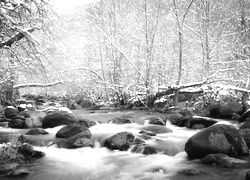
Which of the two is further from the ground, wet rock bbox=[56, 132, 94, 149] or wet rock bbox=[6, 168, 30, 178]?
wet rock bbox=[56, 132, 94, 149]

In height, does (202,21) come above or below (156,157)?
above

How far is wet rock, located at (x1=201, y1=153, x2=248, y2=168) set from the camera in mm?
5398

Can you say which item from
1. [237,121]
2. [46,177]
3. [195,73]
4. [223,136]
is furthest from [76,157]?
[195,73]

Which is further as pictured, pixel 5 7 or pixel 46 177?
pixel 46 177

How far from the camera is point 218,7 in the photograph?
15.7m

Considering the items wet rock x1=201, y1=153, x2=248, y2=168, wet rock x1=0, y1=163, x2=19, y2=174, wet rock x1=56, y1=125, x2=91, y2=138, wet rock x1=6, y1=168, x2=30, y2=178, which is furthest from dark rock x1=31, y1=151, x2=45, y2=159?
wet rock x1=201, y1=153, x2=248, y2=168

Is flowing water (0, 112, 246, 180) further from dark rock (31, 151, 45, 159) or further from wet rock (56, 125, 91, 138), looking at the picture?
wet rock (56, 125, 91, 138)

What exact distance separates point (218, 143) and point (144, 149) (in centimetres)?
170

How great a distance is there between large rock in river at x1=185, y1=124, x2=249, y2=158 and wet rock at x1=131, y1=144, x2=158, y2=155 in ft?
2.92

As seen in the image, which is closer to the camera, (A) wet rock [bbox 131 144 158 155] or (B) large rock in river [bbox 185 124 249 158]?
(B) large rock in river [bbox 185 124 249 158]

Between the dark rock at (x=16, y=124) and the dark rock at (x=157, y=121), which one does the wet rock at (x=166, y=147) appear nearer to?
the dark rock at (x=157, y=121)

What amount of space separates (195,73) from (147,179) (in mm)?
12660

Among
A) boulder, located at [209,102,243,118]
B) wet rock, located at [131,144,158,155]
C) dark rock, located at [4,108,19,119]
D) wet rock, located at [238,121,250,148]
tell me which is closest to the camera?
wet rock, located at [238,121,250,148]

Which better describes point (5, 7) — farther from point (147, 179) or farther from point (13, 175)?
point (147, 179)
